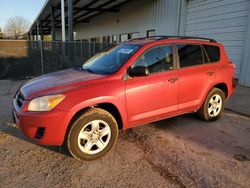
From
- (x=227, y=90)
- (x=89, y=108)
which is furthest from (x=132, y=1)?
(x=89, y=108)

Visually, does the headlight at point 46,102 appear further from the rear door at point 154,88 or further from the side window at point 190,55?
the side window at point 190,55

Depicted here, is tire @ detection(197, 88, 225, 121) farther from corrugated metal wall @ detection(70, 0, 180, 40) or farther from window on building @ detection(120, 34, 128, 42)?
window on building @ detection(120, 34, 128, 42)

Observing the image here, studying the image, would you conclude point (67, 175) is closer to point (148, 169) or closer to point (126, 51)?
point (148, 169)

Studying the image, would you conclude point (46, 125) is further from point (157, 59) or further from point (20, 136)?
point (157, 59)

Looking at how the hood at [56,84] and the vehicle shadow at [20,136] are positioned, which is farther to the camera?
the vehicle shadow at [20,136]

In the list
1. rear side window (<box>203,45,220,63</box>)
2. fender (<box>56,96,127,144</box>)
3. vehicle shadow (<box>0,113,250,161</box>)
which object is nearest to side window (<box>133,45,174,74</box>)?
fender (<box>56,96,127,144</box>)

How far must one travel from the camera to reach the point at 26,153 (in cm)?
393

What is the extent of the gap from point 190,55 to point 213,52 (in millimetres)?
716

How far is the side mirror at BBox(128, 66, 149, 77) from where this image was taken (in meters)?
3.93

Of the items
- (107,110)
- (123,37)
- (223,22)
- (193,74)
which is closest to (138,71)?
(107,110)

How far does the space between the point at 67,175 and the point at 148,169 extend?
1052 mm

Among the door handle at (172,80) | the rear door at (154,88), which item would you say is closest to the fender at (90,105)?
the rear door at (154,88)

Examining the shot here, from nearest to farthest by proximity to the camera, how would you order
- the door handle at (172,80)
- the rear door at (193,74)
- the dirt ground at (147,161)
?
the dirt ground at (147,161)
the door handle at (172,80)
the rear door at (193,74)

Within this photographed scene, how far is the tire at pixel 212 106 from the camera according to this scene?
203 inches
